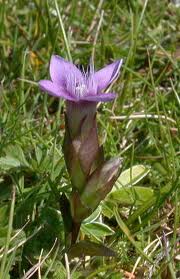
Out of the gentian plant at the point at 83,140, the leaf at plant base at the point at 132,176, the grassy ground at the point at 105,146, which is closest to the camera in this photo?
the gentian plant at the point at 83,140

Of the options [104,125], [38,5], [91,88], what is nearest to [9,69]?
[38,5]

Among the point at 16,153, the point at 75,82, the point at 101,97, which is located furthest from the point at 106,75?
the point at 16,153

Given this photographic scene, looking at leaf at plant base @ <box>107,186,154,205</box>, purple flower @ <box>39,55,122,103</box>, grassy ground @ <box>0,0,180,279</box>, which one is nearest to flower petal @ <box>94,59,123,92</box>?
purple flower @ <box>39,55,122,103</box>

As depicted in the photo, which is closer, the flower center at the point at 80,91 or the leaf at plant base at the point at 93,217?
the flower center at the point at 80,91

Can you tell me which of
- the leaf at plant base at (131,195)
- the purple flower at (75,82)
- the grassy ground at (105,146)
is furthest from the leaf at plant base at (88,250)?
the purple flower at (75,82)

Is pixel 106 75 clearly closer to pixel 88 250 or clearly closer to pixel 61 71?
pixel 61 71

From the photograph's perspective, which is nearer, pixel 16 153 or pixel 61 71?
pixel 61 71

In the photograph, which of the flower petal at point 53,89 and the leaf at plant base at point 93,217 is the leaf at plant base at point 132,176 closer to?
the leaf at plant base at point 93,217

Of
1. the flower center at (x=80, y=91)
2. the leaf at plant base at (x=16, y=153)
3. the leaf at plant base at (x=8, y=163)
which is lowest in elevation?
the leaf at plant base at (x=8, y=163)
